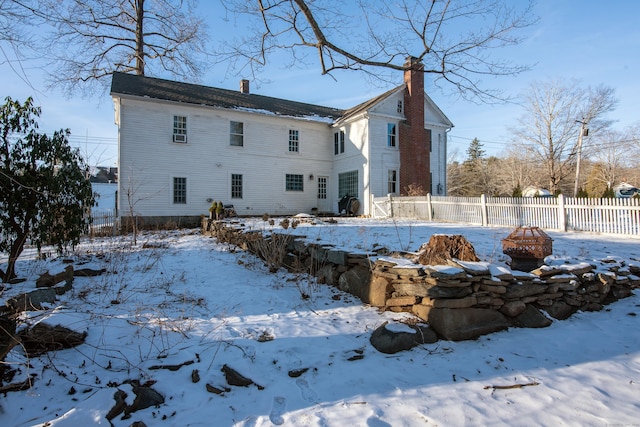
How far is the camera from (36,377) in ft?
9.16

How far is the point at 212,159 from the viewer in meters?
17.3

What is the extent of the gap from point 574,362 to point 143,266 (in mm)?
6924

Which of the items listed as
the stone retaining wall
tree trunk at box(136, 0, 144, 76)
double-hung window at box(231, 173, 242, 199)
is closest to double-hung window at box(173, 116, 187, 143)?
double-hung window at box(231, 173, 242, 199)

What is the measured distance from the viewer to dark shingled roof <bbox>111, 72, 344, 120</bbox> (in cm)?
1608

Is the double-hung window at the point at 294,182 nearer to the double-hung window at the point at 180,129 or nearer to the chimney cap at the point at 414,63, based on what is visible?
the double-hung window at the point at 180,129

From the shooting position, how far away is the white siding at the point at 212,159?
15.5 meters

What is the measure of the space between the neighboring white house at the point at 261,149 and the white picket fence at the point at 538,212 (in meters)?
4.58

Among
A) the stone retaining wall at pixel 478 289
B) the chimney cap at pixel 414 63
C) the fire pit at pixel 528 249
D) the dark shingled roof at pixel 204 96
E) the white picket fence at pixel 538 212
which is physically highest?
the dark shingled roof at pixel 204 96

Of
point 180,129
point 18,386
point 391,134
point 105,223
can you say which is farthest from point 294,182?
point 18,386

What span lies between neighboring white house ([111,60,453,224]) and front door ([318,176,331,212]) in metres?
0.06

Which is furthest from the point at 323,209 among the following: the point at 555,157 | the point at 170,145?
the point at 555,157

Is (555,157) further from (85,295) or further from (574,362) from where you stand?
(85,295)

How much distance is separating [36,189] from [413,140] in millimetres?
17423

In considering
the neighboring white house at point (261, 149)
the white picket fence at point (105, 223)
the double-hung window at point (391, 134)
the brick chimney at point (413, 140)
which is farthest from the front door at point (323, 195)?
the white picket fence at point (105, 223)
